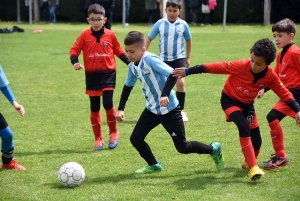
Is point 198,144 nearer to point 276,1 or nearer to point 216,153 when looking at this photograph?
point 216,153

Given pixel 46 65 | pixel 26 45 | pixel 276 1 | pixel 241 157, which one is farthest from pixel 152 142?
pixel 276 1

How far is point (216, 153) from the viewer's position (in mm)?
6543

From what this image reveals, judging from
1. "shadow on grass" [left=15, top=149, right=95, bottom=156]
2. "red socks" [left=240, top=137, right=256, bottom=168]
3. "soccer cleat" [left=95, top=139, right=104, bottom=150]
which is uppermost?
"red socks" [left=240, top=137, right=256, bottom=168]

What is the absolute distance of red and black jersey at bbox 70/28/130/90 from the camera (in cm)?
791

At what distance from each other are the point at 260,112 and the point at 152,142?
278cm

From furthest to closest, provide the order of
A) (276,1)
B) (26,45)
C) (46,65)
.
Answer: (276,1) < (26,45) < (46,65)

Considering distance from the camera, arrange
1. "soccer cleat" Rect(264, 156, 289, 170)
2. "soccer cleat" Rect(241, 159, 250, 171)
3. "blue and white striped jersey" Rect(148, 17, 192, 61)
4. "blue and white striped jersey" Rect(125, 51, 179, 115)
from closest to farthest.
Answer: "blue and white striped jersey" Rect(125, 51, 179, 115)
"soccer cleat" Rect(241, 159, 250, 171)
"soccer cleat" Rect(264, 156, 289, 170)
"blue and white striped jersey" Rect(148, 17, 192, 61)

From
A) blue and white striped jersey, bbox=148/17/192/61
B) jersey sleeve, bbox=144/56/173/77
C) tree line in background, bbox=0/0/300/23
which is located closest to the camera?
jersey sleeve, bbox=144/56/173/77

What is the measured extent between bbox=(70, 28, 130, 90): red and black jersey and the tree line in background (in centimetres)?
1710

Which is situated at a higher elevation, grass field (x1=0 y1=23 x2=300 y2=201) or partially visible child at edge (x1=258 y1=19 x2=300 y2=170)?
partially visible child at edge (x1=258 y1=19 x2=300 y2=170)

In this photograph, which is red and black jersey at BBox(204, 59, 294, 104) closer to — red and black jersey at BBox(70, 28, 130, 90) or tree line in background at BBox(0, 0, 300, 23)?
red and black jersey at BBox(70, 28, 130, 90)

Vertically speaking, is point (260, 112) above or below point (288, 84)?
below

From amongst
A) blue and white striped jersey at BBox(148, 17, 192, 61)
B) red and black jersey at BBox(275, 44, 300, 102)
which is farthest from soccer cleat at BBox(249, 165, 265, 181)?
blue and white striped jersey at BBox(148, 17, 192, 61)

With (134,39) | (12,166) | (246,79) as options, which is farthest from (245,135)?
(12,166)
